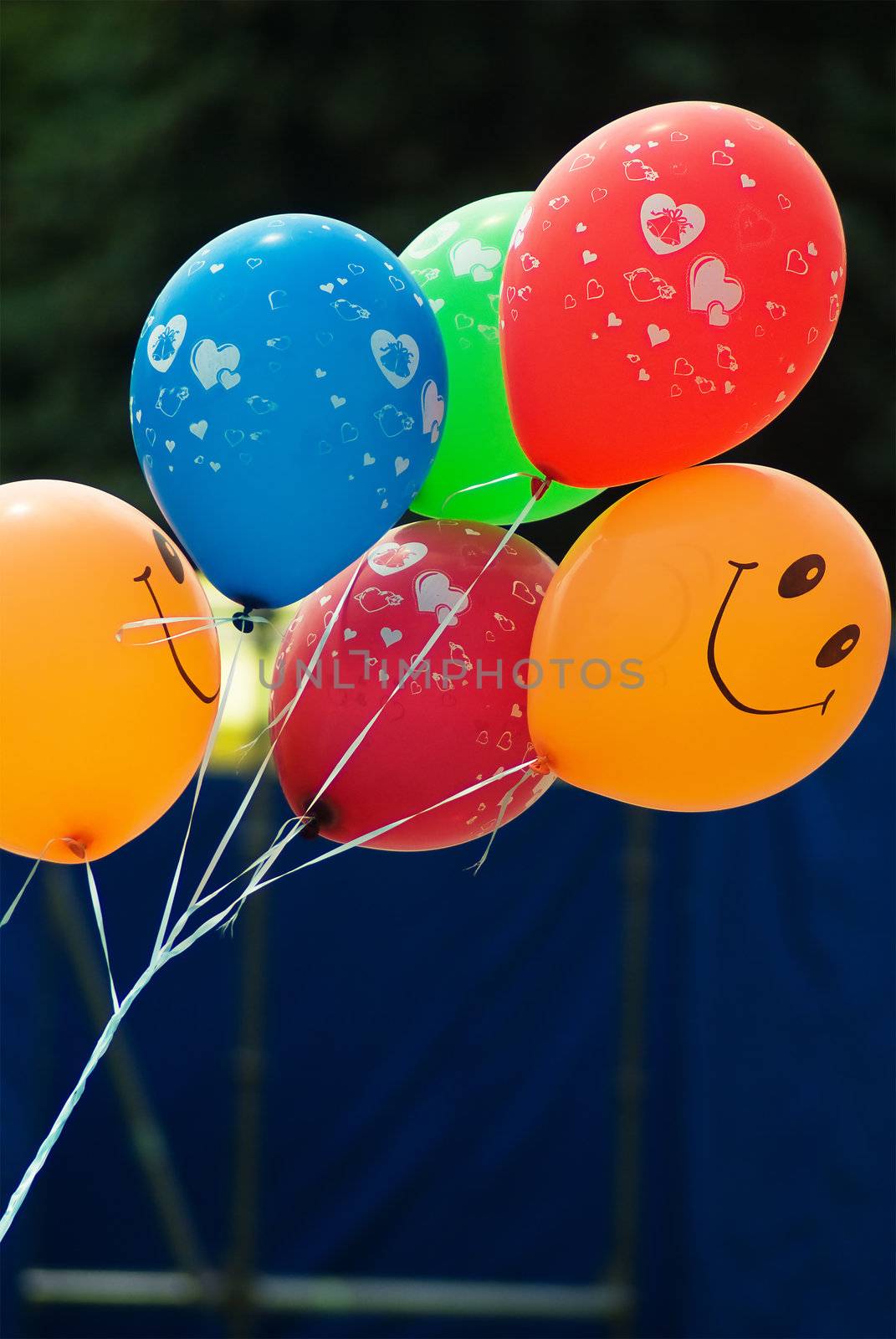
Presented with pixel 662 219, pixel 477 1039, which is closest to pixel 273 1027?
pixel 477 1039

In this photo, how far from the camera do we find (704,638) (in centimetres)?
194

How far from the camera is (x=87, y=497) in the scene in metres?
2.06

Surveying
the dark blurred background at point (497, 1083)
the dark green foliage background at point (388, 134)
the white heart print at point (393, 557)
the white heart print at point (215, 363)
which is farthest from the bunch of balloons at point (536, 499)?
the dark green foliage background at point (388, 134)

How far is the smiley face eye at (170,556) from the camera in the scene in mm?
2098

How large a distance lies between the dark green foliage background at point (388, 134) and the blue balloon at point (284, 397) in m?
4.94

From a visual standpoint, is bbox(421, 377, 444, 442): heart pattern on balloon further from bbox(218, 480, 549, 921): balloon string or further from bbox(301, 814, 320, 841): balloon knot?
bbox(301, 814, 320, 841): balloon knot

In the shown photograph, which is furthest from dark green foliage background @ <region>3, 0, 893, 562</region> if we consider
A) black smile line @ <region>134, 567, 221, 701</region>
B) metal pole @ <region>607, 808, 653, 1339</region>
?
black smile line @ <region>134, 567, 221, 701</region>

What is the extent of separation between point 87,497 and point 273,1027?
2.30m

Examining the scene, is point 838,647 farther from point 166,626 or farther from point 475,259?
point 166,626

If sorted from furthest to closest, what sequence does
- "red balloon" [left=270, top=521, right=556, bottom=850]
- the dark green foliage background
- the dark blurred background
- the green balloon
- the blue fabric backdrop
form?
the dark green foliage background < the blue fabric backdrop < the dark blurred background < the green balloon < "red balloon" [left=270, top=521, right=556, bottom=850]

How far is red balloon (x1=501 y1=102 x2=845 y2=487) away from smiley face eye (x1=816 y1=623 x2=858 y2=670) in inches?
11.2

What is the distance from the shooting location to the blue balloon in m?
1.94

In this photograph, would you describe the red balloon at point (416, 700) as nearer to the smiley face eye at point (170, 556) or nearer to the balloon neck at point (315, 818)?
the balloon neck at point (315, 818)

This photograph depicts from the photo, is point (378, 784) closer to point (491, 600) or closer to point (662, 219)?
point (491, 600)
